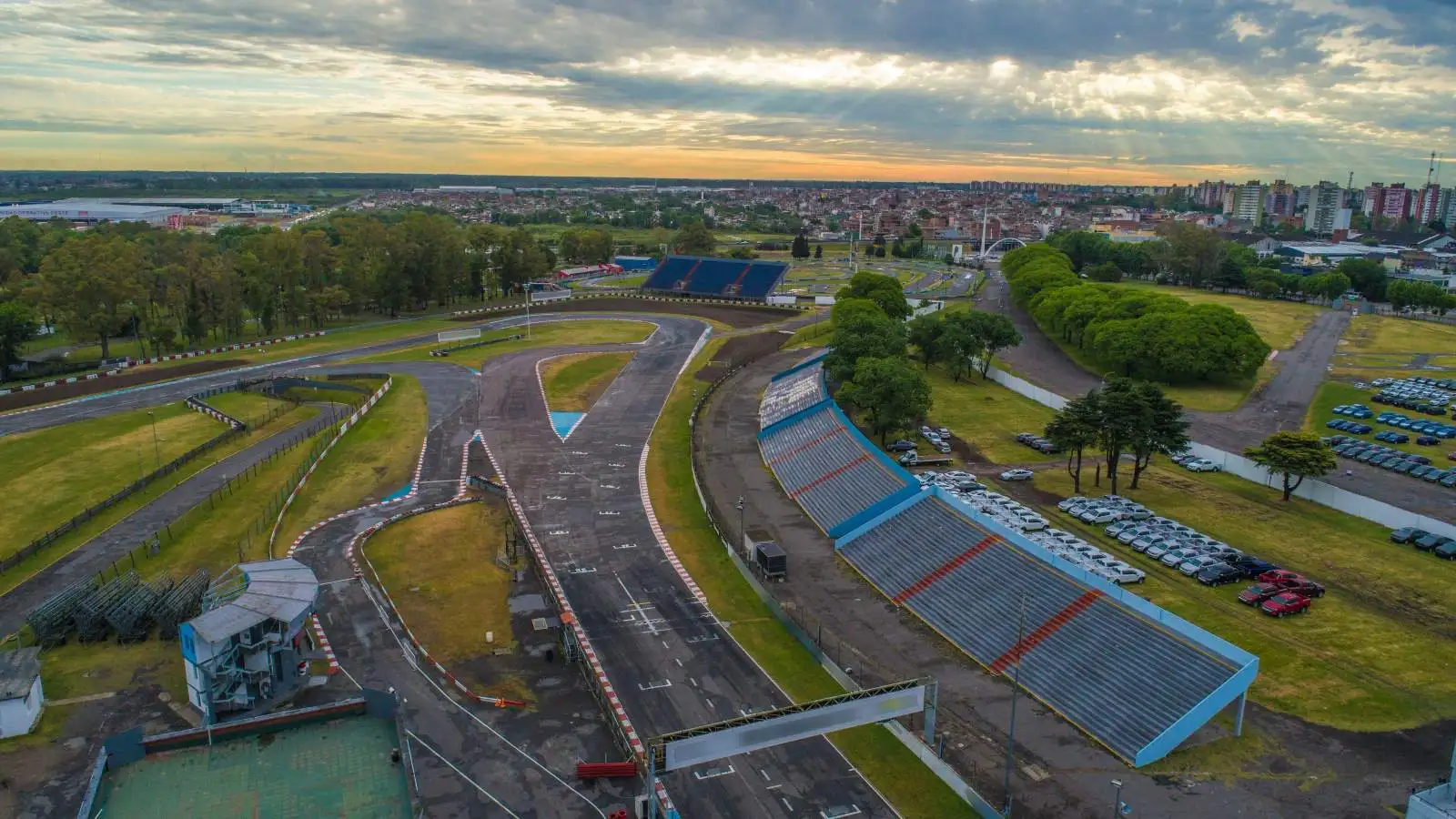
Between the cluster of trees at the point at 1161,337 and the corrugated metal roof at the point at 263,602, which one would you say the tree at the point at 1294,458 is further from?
the corrugated metal roof at the point at 263,602

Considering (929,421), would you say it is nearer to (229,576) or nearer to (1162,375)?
(1162,375)

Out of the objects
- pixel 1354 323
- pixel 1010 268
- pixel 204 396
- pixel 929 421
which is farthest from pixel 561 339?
pixel 1354 323

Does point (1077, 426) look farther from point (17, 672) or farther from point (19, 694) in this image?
point (17, 672)

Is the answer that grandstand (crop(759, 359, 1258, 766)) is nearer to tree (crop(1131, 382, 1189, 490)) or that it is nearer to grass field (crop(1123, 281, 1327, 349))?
tree (crop(1131, 382, 1189, 490))

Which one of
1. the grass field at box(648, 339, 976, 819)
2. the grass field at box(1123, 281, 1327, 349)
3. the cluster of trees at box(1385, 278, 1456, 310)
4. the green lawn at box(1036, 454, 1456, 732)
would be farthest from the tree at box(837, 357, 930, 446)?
the cluster of trees at box(1385, 278, 1456, 310)

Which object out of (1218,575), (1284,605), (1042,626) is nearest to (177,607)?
(1042,626)

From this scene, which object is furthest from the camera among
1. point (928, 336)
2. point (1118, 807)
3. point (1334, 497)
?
point (928, 336)
